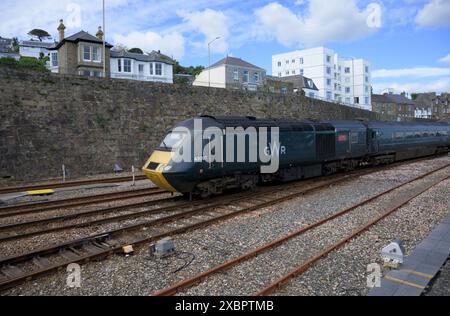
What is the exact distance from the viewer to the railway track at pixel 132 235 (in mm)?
6690

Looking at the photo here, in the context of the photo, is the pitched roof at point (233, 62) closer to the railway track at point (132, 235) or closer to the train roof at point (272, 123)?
the train roof at point (272, 123)

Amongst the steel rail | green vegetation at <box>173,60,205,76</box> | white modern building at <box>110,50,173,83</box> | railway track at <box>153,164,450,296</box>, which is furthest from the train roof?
green vegetation at <box>173,60,205,76</box>

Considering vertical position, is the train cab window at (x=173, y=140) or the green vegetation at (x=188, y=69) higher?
the green vegetation at (x=188, y=69)

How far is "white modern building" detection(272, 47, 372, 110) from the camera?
73.9 m

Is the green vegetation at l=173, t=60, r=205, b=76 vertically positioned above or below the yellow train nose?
above

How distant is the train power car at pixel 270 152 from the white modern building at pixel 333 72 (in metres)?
52.5

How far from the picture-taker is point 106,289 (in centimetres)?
592

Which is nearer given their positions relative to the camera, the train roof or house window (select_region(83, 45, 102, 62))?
the train roof

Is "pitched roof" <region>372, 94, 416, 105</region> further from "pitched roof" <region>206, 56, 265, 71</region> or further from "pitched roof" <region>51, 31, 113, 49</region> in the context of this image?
"pitched roof" <region>51, 31, 113, 49</region>

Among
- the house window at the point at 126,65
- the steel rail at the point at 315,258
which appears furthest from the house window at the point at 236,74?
the steel rail at the point at 315,258

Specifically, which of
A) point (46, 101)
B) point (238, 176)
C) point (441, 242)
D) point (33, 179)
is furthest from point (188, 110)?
point (441, 242)

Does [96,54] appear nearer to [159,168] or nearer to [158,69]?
[158,69]

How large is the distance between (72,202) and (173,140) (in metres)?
4.47

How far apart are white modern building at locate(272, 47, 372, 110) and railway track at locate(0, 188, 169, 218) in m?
64.6
